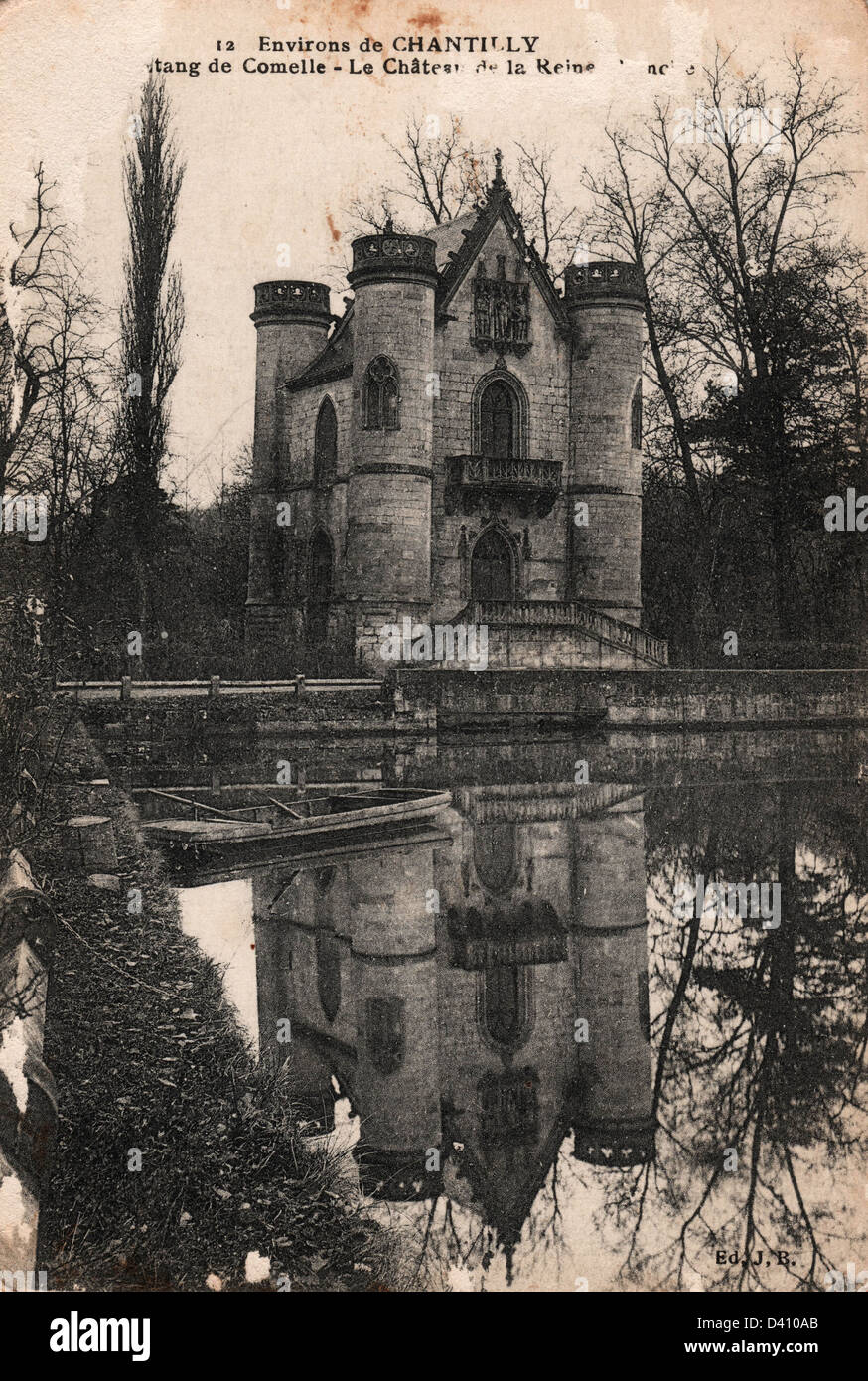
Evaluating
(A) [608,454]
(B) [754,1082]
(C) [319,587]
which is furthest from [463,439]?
(B) [754,1082]

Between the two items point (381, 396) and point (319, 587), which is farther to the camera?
point (319, 587)

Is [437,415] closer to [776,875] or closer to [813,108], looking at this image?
[813,108]

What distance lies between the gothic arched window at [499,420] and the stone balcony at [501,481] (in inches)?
30.6

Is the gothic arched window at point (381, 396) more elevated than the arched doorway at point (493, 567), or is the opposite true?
the gothic arched window at point (381, 396)

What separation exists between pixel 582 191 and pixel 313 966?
80.3 feet

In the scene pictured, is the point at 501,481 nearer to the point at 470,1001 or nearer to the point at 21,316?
the point at 21,316

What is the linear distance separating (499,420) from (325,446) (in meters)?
4.88

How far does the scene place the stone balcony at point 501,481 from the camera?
32188 millimetres

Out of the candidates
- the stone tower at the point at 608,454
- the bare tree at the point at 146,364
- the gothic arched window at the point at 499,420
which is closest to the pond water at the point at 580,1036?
the bare tree at the point at 146,364

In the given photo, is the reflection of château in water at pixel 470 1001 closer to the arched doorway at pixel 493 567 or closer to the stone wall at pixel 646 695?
the stone wall at pixel 646 695

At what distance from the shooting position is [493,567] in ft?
109

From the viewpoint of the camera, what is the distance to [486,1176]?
640 cm

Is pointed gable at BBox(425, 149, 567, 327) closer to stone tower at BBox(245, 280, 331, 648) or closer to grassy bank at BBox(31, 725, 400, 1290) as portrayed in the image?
stone tower at BBox(245, 280, 331, 648)
